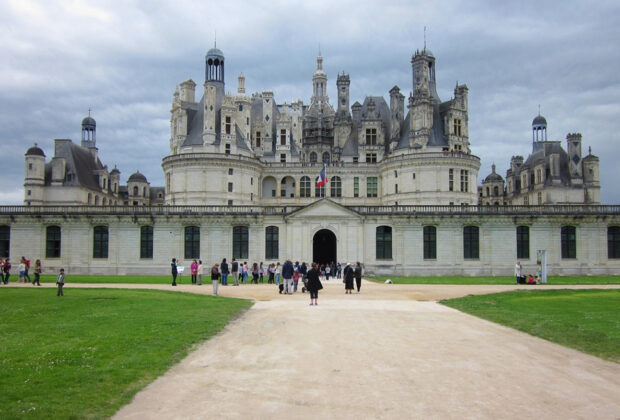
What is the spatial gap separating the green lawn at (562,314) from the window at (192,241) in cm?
3358

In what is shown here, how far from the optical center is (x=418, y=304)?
27203 mm

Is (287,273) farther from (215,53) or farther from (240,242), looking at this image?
(215,53)

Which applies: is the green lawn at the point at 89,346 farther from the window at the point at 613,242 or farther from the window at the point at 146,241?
the window at the point at 613,242

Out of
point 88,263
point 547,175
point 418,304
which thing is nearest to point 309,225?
point 88,263

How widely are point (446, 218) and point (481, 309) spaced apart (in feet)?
106

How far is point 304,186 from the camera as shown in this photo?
77.9 metres

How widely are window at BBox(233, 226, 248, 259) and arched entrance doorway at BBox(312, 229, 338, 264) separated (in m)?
8.28

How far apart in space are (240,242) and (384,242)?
15.3m

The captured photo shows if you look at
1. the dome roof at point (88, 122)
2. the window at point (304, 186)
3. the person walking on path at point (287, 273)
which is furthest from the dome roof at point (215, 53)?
the person walking on path at point (287, 273)

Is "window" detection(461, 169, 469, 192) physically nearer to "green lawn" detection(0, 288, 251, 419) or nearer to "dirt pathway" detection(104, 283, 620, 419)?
"green lawn" detection(0, 288, 251, 419)

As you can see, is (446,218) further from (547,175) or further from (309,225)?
(547,175)

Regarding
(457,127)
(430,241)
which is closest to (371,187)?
(457,127)

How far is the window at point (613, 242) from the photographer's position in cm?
5678

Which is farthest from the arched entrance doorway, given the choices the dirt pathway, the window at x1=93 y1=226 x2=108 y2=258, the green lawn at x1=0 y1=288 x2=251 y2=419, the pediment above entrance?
the dirt pathway
